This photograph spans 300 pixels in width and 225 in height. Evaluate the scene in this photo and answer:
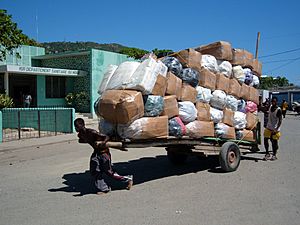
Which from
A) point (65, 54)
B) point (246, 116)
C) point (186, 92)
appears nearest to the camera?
point (186, 92)

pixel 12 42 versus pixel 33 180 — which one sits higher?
pixel 12 42

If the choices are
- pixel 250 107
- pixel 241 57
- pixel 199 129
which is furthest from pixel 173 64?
pixel 250 107

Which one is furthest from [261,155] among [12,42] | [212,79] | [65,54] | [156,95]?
[65,54]

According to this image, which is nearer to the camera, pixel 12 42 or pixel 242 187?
pixel 242 187

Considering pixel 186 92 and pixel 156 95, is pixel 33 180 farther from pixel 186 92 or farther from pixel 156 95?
pixel 186 92

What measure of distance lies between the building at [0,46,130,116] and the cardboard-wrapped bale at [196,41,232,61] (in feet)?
44.9

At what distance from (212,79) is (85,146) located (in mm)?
6447

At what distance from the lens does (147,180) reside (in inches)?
263

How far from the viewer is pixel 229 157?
287 inches

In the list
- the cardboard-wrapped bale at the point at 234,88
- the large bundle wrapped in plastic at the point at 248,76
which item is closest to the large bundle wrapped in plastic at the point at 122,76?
the cardboard-wrapped bale at the point at 234,88

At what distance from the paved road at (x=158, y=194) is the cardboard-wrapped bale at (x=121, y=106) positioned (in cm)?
135

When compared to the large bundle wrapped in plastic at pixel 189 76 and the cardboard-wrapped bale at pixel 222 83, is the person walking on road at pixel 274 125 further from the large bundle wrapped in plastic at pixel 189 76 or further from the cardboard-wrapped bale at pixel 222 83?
the large bundle wrapped in plastic at pixel 189 76

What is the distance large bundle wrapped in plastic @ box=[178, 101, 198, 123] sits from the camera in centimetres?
648

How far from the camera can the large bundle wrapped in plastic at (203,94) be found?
697 cm
